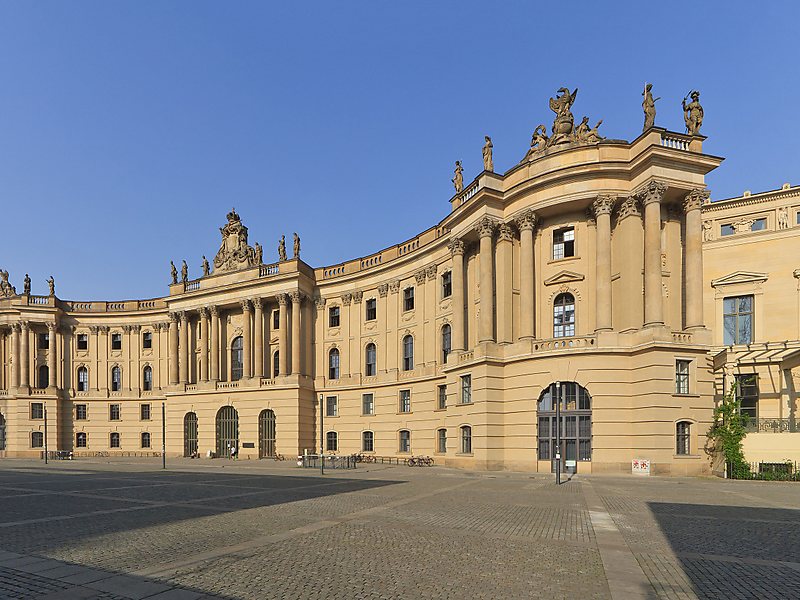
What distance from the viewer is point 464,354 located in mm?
37594

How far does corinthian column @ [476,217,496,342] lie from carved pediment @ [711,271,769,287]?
52.5 feet

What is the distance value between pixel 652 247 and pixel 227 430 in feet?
138

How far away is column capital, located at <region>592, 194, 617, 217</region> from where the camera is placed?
107 feet

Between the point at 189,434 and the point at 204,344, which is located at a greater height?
the point at 204,344

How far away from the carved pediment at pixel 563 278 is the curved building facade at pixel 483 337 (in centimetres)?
8

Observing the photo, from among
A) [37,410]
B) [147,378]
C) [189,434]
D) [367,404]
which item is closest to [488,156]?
[367,404]

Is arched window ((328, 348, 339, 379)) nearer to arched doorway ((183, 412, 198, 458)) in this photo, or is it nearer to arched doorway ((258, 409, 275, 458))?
arched doorway ((258, 409, 275, 458))

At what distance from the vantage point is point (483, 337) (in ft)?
115

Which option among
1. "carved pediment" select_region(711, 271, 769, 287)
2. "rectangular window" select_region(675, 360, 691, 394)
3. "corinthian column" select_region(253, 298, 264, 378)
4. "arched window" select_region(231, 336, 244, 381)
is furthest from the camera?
"arched window" select_region(231, 336, 244, 381)

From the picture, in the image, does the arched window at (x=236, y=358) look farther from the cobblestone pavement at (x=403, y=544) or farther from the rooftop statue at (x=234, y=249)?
the cobblestone pavement at (x=403, y=544)

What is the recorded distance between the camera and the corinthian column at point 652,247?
31.3 m

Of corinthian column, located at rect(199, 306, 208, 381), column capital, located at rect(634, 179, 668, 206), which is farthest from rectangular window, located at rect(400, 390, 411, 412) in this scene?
column capital, located at rect(634, 179, 668, 206)

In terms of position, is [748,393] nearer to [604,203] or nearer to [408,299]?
[604,203]

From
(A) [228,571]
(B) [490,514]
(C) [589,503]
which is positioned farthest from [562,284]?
(A) [228,571]
